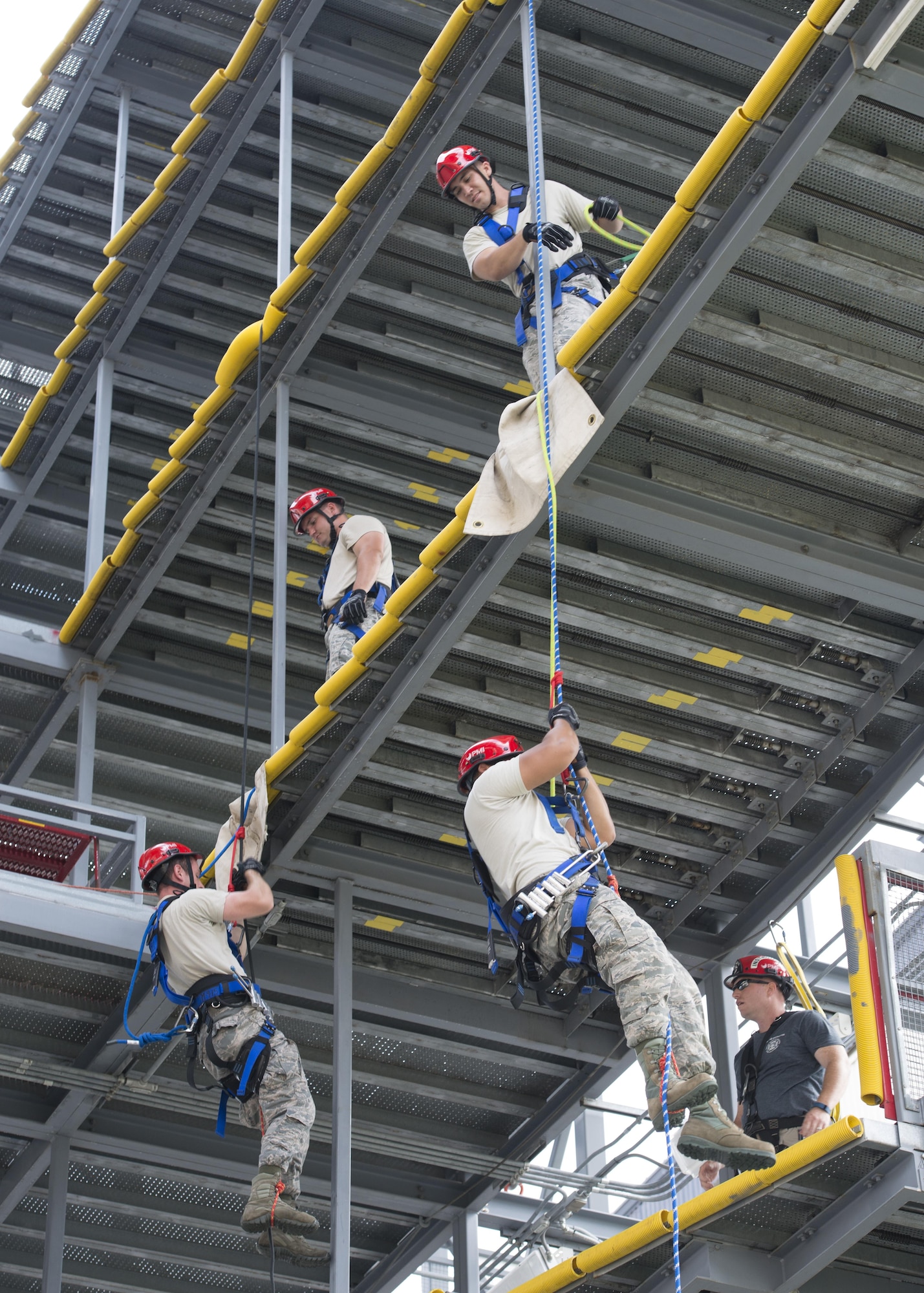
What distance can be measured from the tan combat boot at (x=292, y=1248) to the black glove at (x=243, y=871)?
211 centimetres

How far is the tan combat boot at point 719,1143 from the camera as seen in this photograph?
8.66 metres

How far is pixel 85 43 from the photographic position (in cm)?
1792

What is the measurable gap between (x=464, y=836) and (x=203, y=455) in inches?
157

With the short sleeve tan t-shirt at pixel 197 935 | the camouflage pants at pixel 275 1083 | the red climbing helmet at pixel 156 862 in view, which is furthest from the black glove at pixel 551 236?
the camouflage pants at pixel 275 1083

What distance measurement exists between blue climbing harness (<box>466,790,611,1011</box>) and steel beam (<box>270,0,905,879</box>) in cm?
194

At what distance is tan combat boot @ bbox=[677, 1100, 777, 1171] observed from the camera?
8664mm

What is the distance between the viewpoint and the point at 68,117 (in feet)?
59.6

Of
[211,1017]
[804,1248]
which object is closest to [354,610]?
[211,1017]

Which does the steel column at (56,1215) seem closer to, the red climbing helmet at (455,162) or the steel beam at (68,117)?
the red climbing helmet at (455,162)

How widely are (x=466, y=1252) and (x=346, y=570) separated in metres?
6.24

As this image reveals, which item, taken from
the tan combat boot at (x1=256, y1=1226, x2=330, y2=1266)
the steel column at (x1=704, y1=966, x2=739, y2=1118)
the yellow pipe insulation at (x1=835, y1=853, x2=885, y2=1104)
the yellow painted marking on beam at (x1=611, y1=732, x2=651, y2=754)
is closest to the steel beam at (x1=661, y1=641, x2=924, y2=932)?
the steel column at (x1=704, y1=966, x2=739, y2=1118)

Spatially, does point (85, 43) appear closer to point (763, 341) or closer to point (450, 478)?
point (450, 478)

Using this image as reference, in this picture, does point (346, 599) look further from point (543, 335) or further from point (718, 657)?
point (543, 335)

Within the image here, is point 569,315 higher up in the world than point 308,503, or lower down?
lower down
